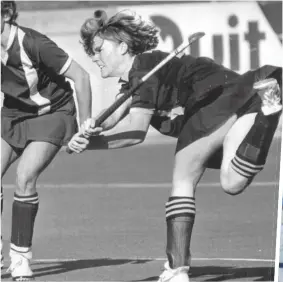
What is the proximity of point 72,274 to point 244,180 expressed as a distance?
3.30ft

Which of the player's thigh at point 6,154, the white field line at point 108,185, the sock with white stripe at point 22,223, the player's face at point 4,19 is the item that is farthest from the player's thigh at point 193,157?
the white field line at point 108,185

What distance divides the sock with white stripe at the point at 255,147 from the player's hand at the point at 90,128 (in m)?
0.62

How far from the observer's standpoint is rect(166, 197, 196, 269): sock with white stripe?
4.66 m

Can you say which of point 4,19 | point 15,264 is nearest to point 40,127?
point 4,19

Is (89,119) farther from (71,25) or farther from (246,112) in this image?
(71,25)

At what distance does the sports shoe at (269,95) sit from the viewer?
15.1 ft

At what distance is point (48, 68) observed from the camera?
504cm

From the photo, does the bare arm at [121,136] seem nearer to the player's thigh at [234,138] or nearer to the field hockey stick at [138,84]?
the field hockey stick at [138,84]

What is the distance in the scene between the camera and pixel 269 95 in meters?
4.63

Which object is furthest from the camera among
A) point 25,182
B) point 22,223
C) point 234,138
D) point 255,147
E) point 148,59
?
point 22,223

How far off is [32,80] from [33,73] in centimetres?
4

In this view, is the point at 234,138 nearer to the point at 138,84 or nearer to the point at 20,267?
the point at 138,84

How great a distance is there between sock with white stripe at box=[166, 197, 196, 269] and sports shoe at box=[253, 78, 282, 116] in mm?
503

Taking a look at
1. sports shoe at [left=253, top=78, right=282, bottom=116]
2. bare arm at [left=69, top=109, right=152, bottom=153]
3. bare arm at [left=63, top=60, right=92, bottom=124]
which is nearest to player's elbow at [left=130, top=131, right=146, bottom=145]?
bare arm at [left=69, top=109, right=152, bottom=153]
